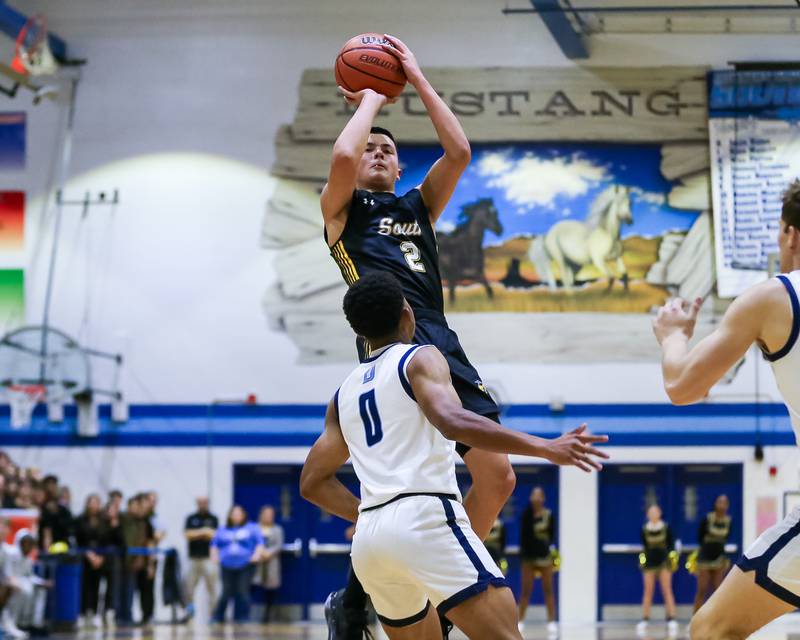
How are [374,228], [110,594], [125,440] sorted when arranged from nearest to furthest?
1. [374,228]
2. [110,594]
3. [125,440]

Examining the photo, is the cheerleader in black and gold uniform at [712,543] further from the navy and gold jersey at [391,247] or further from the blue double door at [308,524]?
the navy and gold jersey at [391,247]

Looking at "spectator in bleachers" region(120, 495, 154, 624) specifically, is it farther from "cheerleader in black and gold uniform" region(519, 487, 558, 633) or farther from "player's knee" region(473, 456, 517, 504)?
"player's knee" region(473, 456, 517, 504)

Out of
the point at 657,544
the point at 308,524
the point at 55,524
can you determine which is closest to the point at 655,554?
the point at 657,544

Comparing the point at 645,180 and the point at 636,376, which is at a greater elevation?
the point at 645,180

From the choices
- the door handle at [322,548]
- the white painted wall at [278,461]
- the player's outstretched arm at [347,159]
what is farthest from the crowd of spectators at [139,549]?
the player's outstretched arm at [347,159]

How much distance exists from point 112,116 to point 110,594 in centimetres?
852

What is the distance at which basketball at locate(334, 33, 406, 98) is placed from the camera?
6.24 m

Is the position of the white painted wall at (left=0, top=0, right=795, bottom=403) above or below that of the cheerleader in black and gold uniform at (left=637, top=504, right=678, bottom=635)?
above

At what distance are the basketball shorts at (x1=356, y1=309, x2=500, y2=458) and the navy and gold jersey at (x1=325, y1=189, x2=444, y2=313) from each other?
0.09 meters

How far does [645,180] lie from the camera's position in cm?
2188

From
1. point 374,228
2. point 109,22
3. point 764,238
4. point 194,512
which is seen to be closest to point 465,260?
point 764,238

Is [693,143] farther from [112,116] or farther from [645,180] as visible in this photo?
[112,116]

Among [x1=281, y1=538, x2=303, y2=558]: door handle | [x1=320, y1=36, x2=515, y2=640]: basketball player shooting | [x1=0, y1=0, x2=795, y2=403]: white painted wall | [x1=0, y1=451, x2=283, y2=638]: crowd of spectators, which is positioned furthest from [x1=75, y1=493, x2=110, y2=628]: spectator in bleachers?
[x1=320, y1=36, x2=515, y2=640]: basketball player shooting

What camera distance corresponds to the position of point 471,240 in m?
21.9
